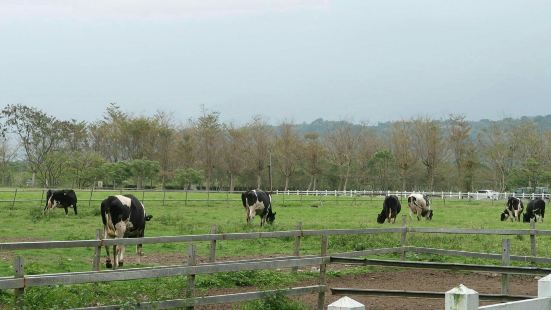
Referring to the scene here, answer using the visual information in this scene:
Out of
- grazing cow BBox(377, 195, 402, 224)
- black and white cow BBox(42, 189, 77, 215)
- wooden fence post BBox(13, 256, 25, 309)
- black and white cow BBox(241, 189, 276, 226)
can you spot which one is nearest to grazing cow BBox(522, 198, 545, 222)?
grazing cow BBox(377, 195, 402, 224)

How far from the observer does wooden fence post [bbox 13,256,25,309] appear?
8.27 meters

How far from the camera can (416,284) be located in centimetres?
1605

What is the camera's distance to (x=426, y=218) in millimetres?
38125

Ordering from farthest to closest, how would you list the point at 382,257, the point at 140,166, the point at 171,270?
1. the point at 140,166
2. the point at 382,257
3. the point at 171,270

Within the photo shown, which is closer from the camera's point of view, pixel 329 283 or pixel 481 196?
pixel 329 283

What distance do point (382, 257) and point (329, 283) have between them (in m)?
4.08

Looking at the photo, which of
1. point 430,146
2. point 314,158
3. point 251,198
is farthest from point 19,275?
point 314,158

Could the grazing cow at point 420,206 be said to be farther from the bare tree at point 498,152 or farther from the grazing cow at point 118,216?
the bare tree at point 498,152

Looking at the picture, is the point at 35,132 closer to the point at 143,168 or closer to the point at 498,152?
the point at 143,168

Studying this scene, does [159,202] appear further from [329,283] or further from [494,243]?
[329,283]

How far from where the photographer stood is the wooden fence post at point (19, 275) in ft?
27.1

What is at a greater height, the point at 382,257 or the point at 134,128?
the point at 134,128

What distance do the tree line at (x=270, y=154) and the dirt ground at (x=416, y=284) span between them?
61.2 m

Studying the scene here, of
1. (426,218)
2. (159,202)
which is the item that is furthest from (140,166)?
(426,218)
